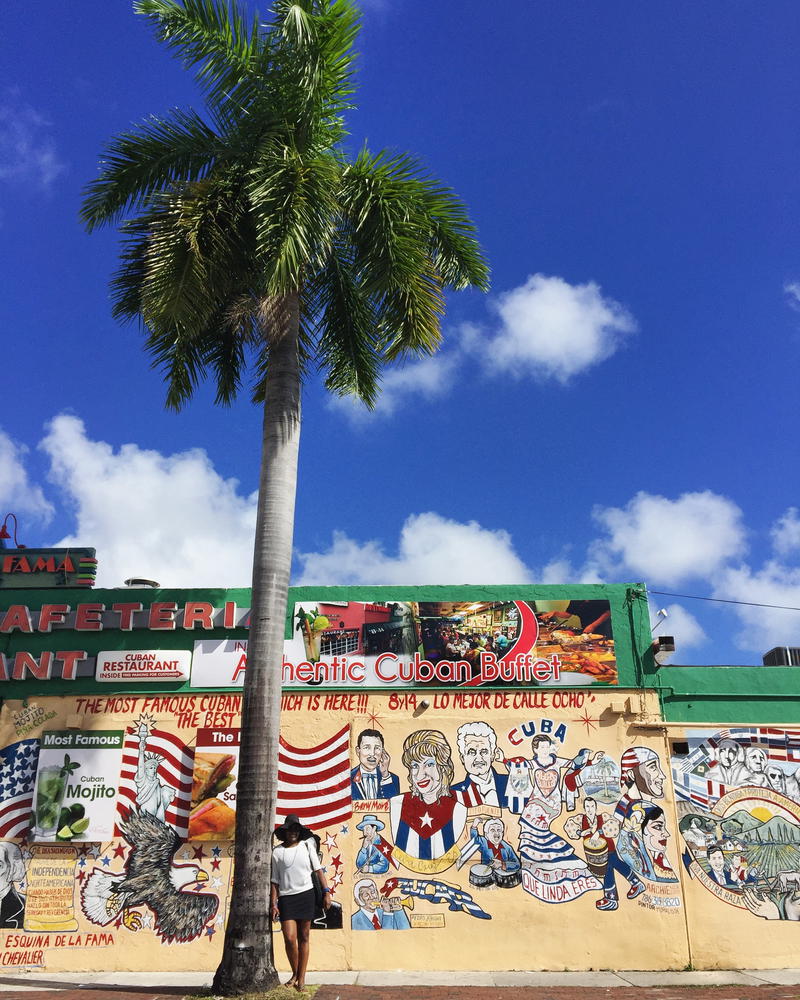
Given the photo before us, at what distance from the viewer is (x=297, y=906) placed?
8836mm

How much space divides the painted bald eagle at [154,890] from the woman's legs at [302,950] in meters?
3.61

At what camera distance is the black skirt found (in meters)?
8.81

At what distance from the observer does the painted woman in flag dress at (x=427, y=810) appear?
1199 centimetres

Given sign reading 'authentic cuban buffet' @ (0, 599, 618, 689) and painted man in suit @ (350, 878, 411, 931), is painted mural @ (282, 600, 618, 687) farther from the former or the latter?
painted man in suit @ (350, 878, 411, 931)

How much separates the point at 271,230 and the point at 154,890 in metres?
9.23

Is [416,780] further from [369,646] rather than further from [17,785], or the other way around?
[17,785]

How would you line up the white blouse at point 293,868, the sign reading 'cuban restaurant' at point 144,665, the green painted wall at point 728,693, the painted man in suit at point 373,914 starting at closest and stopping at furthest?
the white blouse at point 293,868 < the painted man in suit at point 373,914 < the green painted wall at point 728,693 < the sign reading 'cuban restaurant' at point 144,665

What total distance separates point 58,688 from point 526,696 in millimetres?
7229

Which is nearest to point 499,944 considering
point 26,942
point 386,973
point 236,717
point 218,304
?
point 386,973

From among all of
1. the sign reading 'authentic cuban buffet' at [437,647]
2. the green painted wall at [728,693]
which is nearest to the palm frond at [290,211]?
the sign reading 'authentic cuban buffet' at [437,647]

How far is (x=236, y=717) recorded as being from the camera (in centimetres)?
1265

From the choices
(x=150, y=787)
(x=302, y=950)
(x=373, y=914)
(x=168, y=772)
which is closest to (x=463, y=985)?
(x=373, y=914)

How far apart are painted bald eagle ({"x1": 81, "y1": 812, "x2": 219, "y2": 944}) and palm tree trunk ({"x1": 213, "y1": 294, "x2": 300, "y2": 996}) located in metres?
3.64

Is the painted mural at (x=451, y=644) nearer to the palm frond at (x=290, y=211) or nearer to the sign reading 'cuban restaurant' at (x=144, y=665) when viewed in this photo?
the sign reading 'cuban restaurant' at (x=144, y=665)
